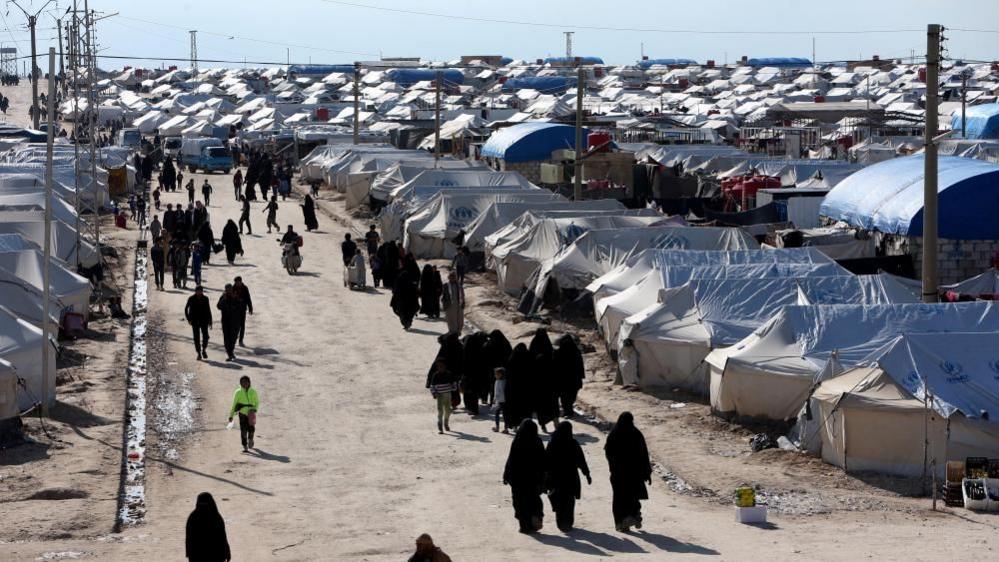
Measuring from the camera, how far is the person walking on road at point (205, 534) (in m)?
10.8

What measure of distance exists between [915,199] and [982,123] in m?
29.7

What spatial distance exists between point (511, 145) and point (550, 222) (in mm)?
18103

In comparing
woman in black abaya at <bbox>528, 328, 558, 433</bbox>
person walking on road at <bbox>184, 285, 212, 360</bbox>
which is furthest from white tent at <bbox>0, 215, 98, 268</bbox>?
woman in black abaya at <bbox>528, 328, 558, 433</bbox>

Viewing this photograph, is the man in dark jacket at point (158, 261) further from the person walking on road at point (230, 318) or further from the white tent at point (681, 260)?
the white tent at point (681, 260)

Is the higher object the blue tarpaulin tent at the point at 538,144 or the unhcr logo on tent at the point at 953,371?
the blue tarpaulin tent at the point at 538,144

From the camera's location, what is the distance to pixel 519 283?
92.5 ft

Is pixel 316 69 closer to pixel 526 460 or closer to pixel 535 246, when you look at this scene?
pixel 535 246

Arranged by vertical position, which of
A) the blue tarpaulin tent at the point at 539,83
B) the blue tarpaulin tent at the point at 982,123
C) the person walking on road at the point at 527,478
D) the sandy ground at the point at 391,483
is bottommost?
the sandy ground at the point at 391,483

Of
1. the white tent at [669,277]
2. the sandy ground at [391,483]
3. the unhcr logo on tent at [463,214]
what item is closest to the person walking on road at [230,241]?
the unhcr logo on tent at [463,214]

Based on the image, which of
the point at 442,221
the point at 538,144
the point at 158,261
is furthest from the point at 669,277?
the point at 538,144

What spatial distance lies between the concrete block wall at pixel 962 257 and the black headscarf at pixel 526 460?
1387 centimetres

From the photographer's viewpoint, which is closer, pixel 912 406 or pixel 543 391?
pixel 912 406

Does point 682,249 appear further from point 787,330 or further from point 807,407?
point 807,407

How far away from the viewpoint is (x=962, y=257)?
25.3m
